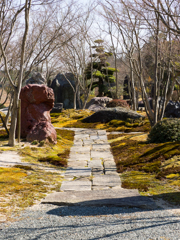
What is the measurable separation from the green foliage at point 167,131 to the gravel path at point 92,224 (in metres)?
5.70

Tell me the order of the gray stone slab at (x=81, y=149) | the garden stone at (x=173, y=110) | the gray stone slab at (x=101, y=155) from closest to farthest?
the gray stone slab at (x=101, y=155)
the gray stone slab at (x=81, y=149)
the garden stone at (x=173, y=110)

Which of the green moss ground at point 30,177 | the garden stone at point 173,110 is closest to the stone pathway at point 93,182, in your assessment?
the green moss ground at point 30,177

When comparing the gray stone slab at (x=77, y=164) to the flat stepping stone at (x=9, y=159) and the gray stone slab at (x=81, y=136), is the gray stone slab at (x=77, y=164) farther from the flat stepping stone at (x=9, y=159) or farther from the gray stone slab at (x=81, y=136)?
the gray stone slab at (x=81, y=136)

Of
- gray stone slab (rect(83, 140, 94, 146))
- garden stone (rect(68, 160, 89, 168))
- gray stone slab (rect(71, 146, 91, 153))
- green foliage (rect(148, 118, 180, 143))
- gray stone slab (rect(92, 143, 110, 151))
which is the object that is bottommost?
garden stone (rect(68, 160, 89, 168))

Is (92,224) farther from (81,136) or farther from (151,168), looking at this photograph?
(81,136)

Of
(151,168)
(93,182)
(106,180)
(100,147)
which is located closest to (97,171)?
(106,180)

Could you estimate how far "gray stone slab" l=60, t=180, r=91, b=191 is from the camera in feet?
18.4

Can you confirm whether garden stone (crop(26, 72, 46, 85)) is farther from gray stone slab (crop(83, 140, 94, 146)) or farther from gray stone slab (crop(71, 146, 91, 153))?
gray stone slab (crop(71, 146, 91, 153))

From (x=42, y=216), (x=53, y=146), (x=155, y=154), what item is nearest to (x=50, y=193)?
(x=42, y=216)

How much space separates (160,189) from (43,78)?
2498cm

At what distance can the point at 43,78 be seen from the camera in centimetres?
2878

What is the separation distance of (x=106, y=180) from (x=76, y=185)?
2.75ft

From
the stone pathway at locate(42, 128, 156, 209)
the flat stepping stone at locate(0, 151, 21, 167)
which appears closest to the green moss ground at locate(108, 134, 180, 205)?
the stone pathway at locate(42, 128, 156, 209)

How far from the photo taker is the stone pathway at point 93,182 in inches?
179
